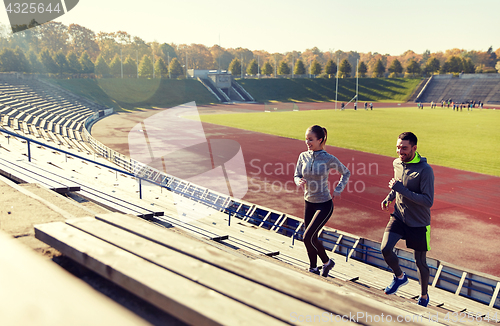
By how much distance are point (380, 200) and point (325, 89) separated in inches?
3279

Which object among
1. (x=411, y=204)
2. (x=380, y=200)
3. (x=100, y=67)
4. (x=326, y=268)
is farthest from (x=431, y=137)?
(x=100, y=67)

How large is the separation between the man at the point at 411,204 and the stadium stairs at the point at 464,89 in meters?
88.0

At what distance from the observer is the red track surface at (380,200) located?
10711 millimetres

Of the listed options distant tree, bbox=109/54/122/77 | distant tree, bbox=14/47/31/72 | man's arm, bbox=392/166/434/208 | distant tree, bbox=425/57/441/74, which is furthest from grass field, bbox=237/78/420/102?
man's arm, bbox=392/166/434/208

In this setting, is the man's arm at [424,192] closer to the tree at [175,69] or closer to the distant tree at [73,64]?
the distant tree at [73,64]

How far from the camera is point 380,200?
49.1ft

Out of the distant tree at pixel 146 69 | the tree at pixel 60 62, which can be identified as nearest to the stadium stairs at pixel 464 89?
the distant tree at pixel 146 69

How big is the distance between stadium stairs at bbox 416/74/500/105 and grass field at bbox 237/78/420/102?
4.72 metres

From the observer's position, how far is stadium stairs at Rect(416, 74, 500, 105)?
263 ft

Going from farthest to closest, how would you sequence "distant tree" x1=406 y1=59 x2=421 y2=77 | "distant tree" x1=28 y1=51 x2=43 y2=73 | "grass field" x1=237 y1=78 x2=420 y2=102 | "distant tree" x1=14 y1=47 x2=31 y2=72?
"distant tree" x1=406 y1=59 x2=421 y2=77 → "grass field" x1=237 y1=78 x2=420 y2=102 → "distant tree" x1=28 y1=51 x2=43 y2=73 → "distant tree" x1=14 y1=47 x2=31 y2=72

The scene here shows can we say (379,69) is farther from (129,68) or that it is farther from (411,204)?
(411,204)

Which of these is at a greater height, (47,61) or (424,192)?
(47,61)

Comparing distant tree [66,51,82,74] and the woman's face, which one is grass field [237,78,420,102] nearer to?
distant tree [66,51,82,74]

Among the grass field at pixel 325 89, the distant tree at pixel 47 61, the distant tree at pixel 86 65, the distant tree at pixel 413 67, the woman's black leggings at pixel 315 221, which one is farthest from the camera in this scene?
the distant tree at pixel 413 67
